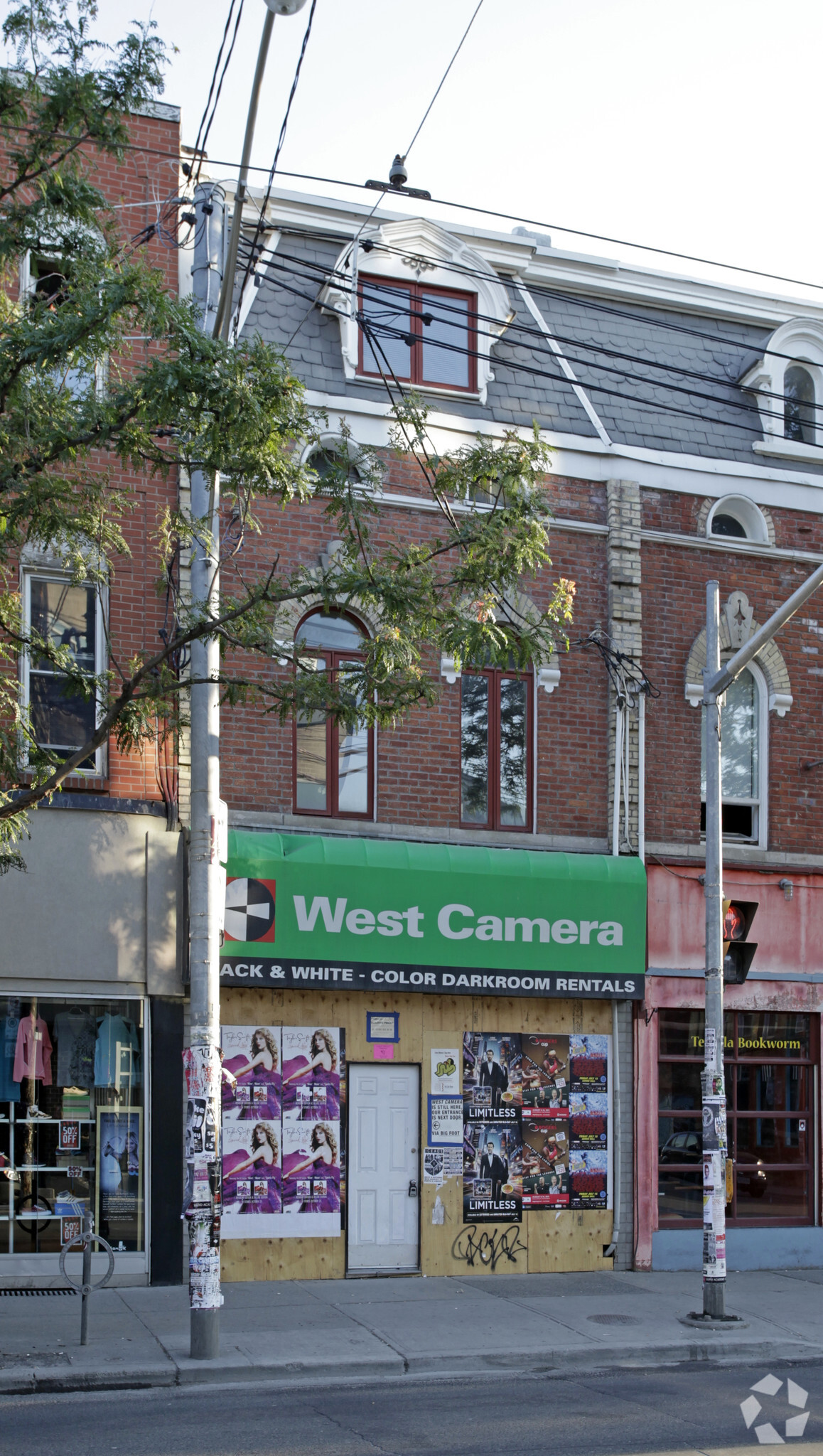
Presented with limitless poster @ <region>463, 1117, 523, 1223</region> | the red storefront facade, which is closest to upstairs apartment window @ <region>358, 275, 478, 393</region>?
the red storefront facade

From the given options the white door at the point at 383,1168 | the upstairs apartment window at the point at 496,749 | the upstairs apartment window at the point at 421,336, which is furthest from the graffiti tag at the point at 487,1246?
the upstairs apartment window at the point at 421,336

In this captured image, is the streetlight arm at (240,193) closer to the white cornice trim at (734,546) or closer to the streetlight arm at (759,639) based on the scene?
the streetlight arm at (759,639)

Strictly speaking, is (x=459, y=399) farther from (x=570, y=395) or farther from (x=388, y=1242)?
(x=388, y=1242)

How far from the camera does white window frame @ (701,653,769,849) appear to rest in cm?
1692

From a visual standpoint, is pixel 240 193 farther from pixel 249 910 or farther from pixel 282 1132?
pixel 282 1132

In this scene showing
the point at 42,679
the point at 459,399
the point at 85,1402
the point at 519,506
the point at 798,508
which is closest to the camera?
the point at 85,1402

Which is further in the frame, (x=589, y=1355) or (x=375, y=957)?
(x=375, y=957)

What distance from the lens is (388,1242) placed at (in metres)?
14.7

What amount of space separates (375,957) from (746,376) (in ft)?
28.8

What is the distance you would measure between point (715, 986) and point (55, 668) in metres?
6.82

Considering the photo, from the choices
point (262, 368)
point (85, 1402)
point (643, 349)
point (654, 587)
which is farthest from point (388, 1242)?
point (643, 349)

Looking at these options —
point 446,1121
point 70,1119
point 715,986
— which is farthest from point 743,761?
point 70,1119

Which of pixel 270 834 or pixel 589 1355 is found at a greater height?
pixel 270 834

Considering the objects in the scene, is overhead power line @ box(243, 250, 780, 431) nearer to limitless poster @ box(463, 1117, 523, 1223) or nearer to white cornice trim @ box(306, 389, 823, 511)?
white cornice trim @ box(306, 389, 823, 511)
